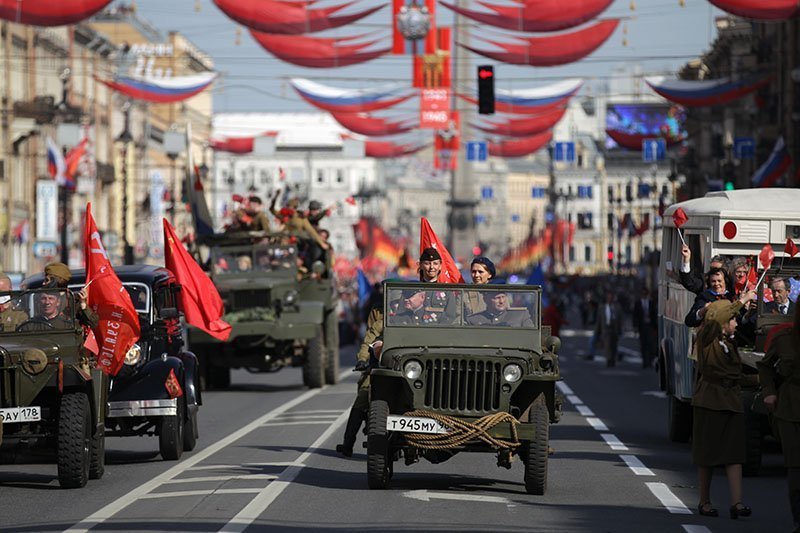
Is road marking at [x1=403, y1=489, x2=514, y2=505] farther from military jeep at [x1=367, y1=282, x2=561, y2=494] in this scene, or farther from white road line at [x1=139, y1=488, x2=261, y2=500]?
white road line at [x1=139, y1=488, x2=261, y2=500]

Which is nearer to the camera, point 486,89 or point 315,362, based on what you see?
point 315,362

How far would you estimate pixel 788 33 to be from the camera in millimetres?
68625

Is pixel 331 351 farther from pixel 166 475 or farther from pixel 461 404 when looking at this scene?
pixel 461 404

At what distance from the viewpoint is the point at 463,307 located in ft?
52.0

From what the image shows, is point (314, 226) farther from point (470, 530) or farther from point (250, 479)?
point (470, 530)

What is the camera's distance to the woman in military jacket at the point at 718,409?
1355 centimetres

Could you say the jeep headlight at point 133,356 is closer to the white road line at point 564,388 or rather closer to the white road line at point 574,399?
the white road line at point 574,399

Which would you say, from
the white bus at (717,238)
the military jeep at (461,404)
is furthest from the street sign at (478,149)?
the military jeep at (461,404)

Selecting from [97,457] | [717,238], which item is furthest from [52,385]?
[717,238]

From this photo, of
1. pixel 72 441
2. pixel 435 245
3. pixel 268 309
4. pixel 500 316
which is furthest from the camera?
pixel 268 309

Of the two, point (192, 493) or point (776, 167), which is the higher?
point (776, 167)

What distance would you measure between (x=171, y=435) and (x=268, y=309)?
13995 mm

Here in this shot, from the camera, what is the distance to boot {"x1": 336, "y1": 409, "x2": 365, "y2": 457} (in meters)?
17.6

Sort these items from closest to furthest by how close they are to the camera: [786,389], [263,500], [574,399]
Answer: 1. [786,389]
2. [263,500]
3. [574,399]
